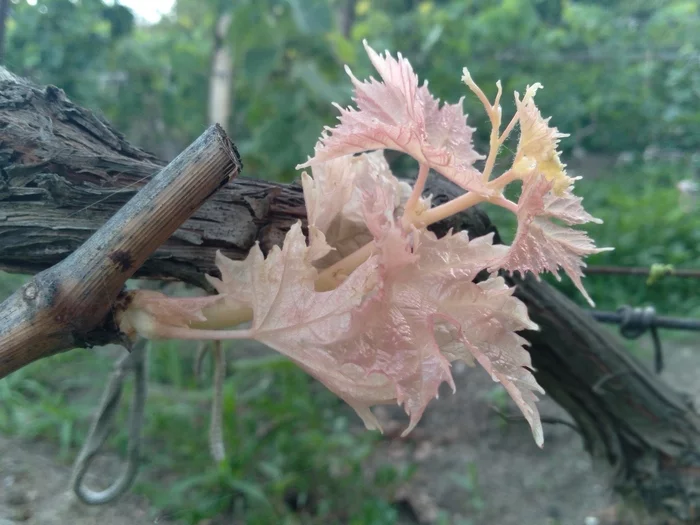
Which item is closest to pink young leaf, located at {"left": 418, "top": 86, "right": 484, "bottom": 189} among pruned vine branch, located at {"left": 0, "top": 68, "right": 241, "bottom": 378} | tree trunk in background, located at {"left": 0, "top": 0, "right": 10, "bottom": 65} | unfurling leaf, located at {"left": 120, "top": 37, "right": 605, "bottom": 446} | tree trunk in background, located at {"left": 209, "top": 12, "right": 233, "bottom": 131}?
unfurling leaf, located at {"left": 120, "top": 37, "right": 605, "bottom": 446}

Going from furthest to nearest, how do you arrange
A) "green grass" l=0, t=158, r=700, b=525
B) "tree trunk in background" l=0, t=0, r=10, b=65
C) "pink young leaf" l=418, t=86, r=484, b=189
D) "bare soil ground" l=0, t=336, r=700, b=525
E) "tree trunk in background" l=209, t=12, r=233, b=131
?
"tree trunk in background" l=209, t=12, r=233, b=131 → "bare soil ground" l=0, t=336, r=700, b=525 → "green grass" l=0, t=158, r=700, b=525 → "tree trunk in background" l=0, t=0, r=10, b=65 → "pink young leaf" l=418, t=86, r=484, b=189

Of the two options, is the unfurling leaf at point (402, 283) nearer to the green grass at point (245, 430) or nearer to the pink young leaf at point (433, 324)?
the pink young leaf at point (433, 324)

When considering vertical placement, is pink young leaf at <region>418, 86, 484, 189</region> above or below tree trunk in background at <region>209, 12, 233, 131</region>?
below

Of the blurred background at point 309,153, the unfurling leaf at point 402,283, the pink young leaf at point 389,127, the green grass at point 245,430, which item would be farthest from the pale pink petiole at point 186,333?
the green grass at point 245,430

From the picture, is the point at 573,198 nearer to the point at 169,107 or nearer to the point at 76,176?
the point at 76,176

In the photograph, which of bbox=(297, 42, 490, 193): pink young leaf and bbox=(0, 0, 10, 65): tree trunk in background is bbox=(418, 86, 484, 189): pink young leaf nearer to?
bbox=(297, 42, 490, 193): pink young leaf

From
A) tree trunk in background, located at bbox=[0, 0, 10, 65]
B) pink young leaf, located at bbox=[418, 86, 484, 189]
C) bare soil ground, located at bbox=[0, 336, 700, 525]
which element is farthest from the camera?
bare soil ground, located at bbox=[0, 336, 700, 525]

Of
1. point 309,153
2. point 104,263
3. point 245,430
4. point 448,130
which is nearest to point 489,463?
point 245,430

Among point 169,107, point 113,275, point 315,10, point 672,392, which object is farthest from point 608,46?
point 113,275
